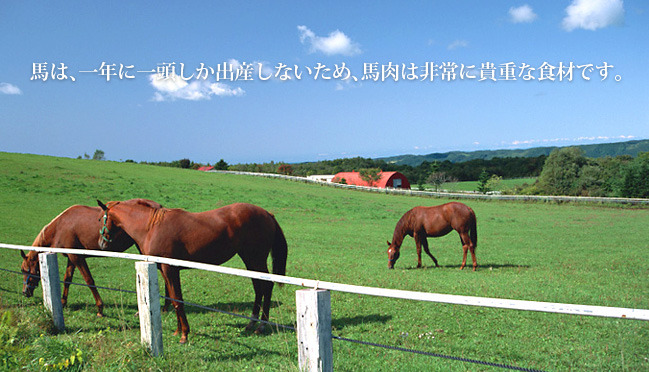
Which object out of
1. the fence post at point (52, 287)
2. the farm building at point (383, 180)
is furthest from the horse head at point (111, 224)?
the farm building at point (383, 180)

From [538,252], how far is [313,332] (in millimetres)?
15833

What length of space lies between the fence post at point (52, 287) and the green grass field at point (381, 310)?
0.15 metres

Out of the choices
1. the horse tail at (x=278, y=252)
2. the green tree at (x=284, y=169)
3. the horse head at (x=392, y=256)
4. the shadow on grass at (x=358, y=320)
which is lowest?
the horse head at (x=392, y=256)

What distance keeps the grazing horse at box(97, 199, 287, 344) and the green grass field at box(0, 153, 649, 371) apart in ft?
3.14

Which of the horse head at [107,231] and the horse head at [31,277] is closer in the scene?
the horse head at [107,231]

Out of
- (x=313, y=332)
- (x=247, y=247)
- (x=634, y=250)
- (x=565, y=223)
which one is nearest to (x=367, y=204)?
(x=565, y=223)

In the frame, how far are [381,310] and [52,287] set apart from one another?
17.4ft

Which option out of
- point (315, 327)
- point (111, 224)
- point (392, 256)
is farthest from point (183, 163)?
point (315, 327)

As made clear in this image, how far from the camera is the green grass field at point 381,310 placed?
4.99 meters

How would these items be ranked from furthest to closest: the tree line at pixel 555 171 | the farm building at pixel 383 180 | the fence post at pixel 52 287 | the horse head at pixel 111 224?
the farm building at pixel 383 180 → the tree line at pixel 555 171 → the horse head at pixel 111 224 → the fence post at pixel 52 287

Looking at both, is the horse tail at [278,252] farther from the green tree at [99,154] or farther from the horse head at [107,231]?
the green tree at [99,154]

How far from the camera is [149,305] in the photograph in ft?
15.0

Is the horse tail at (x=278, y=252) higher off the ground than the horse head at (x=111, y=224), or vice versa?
the horse head at (x=111, y=224)

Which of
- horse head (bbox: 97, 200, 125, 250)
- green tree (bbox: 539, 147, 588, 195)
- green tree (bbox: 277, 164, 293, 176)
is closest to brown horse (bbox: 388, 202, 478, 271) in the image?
horse head (bbox: 97, 200, 125, 250)
